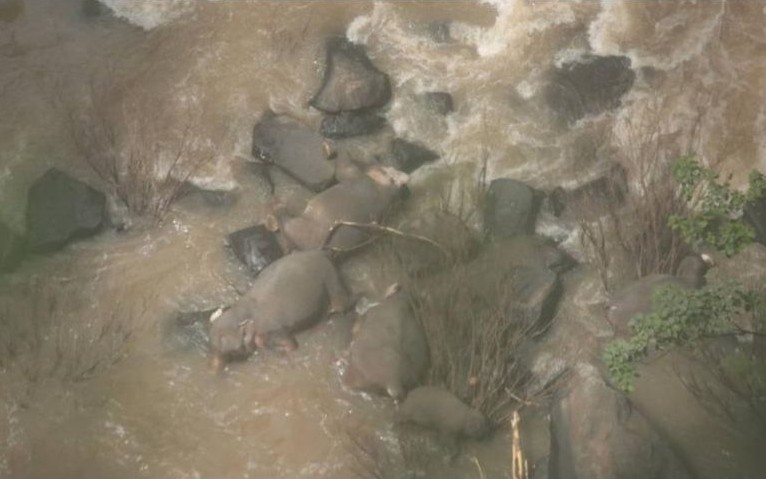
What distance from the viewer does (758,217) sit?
5422 millimetres

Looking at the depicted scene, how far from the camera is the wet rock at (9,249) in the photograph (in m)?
5.27

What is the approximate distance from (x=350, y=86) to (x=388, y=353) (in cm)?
208

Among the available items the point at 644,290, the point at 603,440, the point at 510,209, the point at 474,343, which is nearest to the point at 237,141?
the point at 510,209

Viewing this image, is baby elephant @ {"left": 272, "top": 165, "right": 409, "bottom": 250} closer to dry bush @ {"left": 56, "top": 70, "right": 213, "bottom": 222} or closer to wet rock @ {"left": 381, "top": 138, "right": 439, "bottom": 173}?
wet rock @ {"left": 381, "top": 138, "right": 439, "bottom": 173}

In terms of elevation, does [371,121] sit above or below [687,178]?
below

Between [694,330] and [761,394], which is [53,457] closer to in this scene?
[694,330]

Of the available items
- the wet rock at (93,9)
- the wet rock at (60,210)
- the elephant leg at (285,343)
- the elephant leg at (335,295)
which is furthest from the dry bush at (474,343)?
the wet rock at (93,9)

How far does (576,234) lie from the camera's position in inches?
219

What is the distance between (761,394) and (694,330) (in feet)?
2.38

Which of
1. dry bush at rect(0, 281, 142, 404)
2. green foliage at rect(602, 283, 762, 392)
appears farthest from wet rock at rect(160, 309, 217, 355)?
green foliage at rect(602, 283, 762, 392)

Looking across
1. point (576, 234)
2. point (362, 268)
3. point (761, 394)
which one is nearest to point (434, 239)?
point (362, 268)

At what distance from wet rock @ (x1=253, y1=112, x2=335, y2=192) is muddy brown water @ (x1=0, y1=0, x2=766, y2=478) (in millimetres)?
174

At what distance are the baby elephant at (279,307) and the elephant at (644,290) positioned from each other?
1.57 m

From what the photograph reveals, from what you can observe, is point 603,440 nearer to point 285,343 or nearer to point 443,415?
point 443,415
